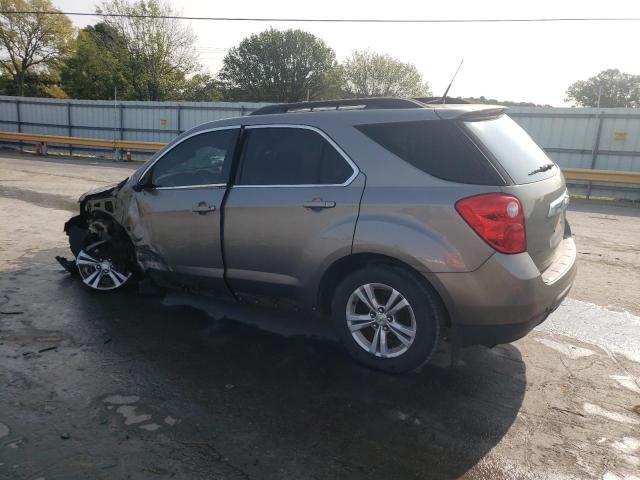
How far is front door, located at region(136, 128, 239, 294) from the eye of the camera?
4.28 metres

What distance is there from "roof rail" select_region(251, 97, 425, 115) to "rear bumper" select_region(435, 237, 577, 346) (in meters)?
1.21

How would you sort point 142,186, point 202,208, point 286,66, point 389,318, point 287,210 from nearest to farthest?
1. point 389,318
2. point 287,210
3. point 202,208
4. point 142,186
5. point 286,66

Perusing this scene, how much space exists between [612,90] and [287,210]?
70131mm

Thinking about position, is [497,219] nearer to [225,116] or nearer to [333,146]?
[333,146]

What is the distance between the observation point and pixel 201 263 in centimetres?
439

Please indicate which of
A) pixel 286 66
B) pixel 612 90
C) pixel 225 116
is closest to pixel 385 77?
pixel 286 66

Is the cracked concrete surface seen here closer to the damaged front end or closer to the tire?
the tire

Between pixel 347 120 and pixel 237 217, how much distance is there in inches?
44.4

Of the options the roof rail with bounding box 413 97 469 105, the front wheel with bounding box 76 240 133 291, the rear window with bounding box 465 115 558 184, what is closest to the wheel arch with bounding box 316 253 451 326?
the rear window with bounding box 465 115 558 184

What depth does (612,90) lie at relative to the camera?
62.1 metres

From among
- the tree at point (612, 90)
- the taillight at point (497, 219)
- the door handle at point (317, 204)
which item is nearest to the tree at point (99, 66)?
the door handle at point (317, 204)

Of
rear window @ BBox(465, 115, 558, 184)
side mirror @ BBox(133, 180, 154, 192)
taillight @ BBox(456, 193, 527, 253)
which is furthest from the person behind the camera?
side mirror @ BBox(133, 180, 154, 192)

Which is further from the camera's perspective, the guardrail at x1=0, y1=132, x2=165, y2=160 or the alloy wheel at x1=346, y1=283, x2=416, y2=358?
the guardrail at x1=0, y1=132, x2=165, y2=160

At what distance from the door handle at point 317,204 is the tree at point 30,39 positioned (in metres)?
42.3
